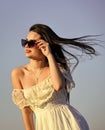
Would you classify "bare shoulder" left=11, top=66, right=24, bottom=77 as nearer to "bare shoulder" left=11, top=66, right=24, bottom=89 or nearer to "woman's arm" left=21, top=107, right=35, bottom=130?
"bare shoulder" left=11, top=66, right=24, bottom=89

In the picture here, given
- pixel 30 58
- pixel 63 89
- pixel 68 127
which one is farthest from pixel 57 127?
pixel 30 58

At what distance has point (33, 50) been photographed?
6.11 meters

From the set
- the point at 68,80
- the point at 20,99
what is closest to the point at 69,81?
the point at 68,80

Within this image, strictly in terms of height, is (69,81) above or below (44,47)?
below

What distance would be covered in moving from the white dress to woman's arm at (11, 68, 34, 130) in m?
0.06

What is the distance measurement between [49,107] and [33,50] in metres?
0.78

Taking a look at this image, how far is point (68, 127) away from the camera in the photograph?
602 cm

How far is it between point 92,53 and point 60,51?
0.56m

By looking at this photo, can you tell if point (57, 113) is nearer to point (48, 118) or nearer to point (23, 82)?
point (48, 118)

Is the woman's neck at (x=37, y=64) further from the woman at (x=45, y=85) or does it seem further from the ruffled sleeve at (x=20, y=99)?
the ruffled sleeve at (x=20, y=99)

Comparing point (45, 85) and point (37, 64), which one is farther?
point (37, 64)

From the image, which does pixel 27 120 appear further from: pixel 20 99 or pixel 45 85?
pixel 45 85

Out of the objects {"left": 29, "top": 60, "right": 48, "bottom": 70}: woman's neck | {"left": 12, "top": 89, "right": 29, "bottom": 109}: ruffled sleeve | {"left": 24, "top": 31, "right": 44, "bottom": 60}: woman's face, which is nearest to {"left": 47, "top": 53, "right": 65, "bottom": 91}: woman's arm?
{"left": 24, "top": 31, "right": 44, "bottom": 60}: woman's face

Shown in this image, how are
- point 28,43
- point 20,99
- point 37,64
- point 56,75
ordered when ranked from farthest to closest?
point 37,64, point 20,99, point 28,43, point 56,75
